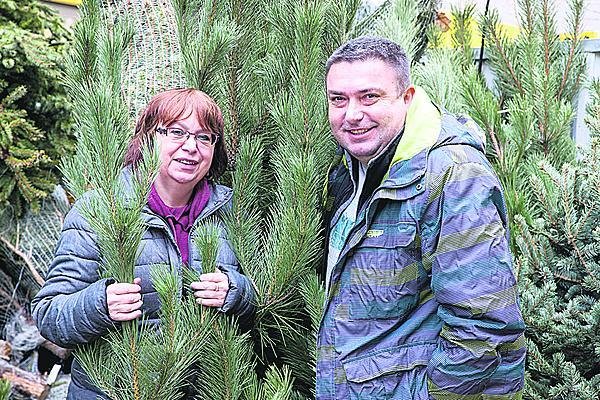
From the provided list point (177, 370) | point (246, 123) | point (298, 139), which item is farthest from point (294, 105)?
point (177, 370)

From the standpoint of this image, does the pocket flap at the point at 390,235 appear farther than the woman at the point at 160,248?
No

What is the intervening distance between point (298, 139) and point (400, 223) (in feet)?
1.69

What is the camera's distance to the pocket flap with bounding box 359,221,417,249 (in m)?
1.60

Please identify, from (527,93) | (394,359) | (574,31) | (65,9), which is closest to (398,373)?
(394,359)

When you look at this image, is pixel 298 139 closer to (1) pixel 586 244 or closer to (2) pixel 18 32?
(1) pixel 586 244

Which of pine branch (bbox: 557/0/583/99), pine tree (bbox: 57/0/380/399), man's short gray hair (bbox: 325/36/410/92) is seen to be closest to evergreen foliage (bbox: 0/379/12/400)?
pine tree (bbox: 57/0/380/399)

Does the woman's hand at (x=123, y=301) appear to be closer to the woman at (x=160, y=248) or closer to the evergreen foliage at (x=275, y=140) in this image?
the woman at (x=160, y=248)

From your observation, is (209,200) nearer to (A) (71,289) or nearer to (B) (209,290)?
(B) (209,290)

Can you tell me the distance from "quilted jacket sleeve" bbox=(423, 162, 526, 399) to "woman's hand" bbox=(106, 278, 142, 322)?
0.72 m

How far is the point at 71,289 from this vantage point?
6.26 feet

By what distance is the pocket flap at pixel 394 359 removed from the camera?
162cm

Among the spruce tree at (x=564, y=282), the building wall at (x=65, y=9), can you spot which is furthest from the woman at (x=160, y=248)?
the building wall at (x=65, y=9)

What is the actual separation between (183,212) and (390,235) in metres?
0.70

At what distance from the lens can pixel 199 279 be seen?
6.10ft
